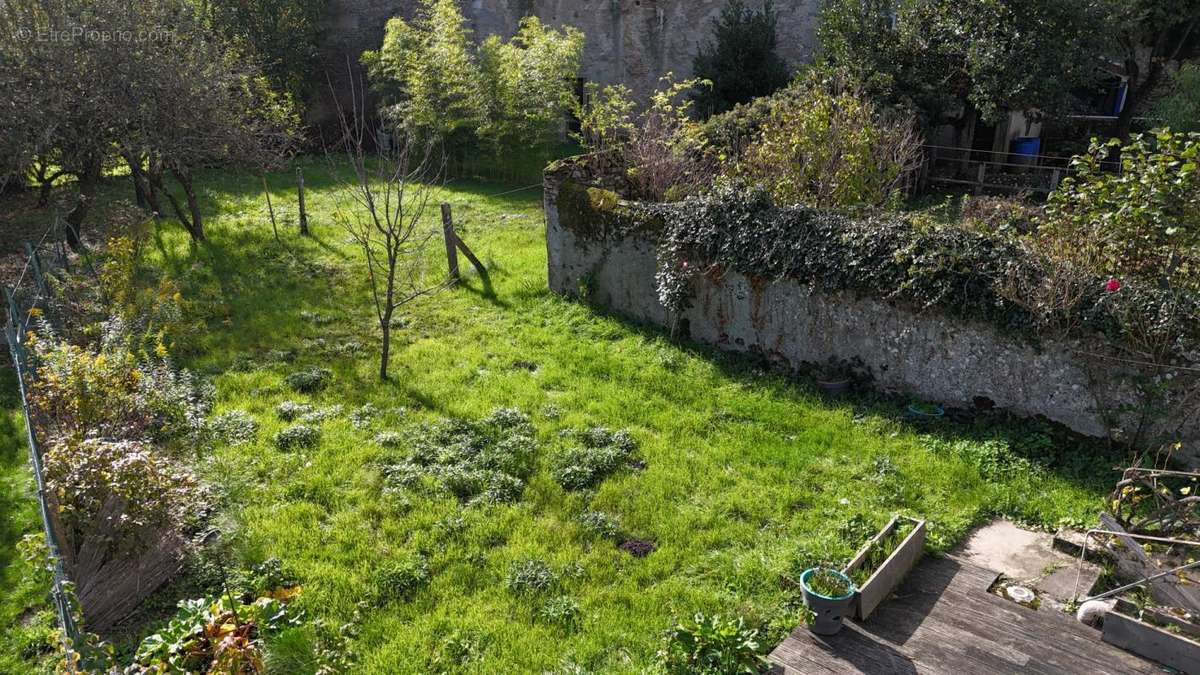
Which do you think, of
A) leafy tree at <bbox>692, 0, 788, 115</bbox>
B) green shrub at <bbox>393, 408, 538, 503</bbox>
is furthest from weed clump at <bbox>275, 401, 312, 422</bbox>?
leafy tree at <bbox>692, 0, 788, 115</bbox>

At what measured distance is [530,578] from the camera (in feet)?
19.6

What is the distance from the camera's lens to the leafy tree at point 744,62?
1973cm

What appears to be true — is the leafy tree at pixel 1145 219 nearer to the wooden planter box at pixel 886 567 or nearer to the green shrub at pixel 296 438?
the wooden planter box at pixel 886 567

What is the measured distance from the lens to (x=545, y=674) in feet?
16.7

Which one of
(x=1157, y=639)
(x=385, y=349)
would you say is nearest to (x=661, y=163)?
(x=385, y=349)

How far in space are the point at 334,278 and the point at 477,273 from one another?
2.46 meters

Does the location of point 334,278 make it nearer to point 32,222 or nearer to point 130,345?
point 130,345

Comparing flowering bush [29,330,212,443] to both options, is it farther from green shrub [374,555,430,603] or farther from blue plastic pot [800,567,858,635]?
blue plastic pot [800,567,858,635]

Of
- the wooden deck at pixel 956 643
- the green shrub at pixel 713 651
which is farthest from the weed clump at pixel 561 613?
the wooden deck at pixel 956 643

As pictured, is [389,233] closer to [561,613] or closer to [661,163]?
[661,163]

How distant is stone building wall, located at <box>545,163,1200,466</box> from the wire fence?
22.4ft

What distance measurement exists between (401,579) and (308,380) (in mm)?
4222

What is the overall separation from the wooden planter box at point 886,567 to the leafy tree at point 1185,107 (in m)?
12.8

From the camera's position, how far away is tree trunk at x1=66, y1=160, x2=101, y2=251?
13.3m
